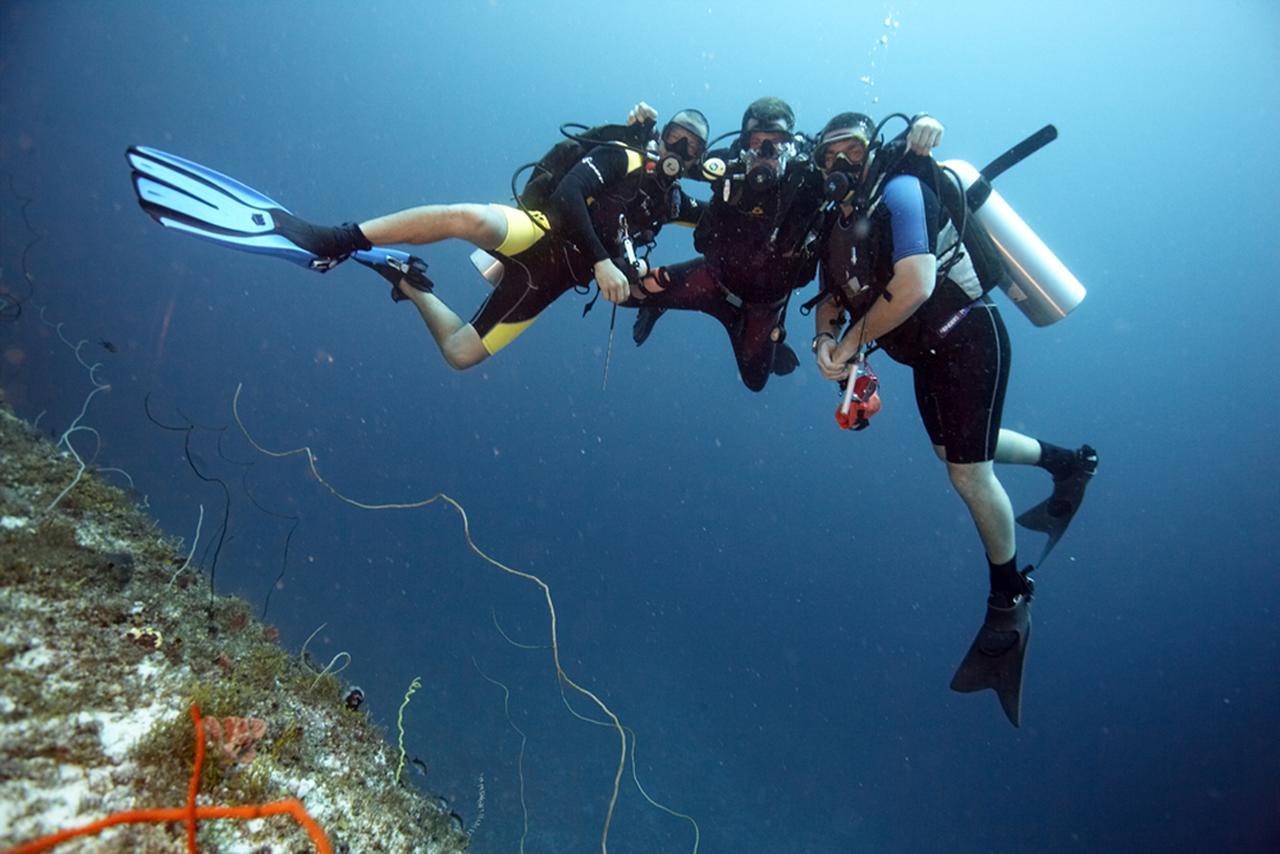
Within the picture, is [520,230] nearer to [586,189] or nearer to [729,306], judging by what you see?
[586,189]

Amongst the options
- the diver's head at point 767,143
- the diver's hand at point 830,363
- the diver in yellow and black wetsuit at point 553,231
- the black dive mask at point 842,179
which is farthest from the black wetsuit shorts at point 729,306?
the black dive mask at point 842,179

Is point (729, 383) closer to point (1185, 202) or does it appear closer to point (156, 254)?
point (1185, 202)

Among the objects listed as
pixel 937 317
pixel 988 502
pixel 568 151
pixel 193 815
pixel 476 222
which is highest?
pixel 568 151

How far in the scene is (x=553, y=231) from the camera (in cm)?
496

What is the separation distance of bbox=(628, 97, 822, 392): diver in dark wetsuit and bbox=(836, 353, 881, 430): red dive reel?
110cm

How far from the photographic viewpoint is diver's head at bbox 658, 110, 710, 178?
14.6ft

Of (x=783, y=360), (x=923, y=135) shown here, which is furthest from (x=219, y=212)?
(x=783, y=360)

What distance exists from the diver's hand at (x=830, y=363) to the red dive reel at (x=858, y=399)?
0.07 meters

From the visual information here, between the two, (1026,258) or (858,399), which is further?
(1026,258)

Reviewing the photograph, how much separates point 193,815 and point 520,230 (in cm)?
415

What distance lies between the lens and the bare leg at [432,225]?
13.8ft

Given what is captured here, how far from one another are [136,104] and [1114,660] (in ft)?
173

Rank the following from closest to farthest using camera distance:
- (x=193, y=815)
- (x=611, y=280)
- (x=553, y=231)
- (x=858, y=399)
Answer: (x=193, y=815) → (x=858, y=399) → (x=611, y=280) → (x=553, y=231)

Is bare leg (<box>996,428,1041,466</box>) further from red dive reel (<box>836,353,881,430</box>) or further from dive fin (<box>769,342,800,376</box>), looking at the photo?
dive fin (<box>769,342,800,376</box>)
